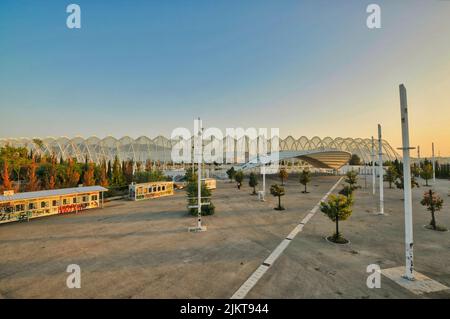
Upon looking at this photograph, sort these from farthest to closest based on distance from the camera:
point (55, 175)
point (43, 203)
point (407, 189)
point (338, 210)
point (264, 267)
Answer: point (55, 175)
point (43, 203)
point (338, 210)
point (264, 267)
point (407, 189)

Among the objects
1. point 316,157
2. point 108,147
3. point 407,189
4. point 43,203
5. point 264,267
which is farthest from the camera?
point 108,147

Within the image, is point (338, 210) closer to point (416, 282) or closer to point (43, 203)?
point (416, 282)

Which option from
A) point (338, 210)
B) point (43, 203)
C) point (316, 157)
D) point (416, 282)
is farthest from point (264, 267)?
point (316, 157)

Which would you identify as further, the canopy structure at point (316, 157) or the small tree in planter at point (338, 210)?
the canopy structure at point (316, 157)

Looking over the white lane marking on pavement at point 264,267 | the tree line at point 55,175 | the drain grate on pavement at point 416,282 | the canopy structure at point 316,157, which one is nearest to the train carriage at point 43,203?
the tree line at point 55,175

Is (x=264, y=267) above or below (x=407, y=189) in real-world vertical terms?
below

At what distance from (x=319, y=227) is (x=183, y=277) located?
1181 cm

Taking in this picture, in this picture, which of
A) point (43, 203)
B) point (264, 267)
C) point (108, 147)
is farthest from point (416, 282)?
point (108, 147)

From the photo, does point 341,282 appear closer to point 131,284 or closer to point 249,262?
point 249,262

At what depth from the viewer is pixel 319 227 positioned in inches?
619

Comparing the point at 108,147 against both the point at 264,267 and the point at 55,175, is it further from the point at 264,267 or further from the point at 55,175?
the point at 264,267

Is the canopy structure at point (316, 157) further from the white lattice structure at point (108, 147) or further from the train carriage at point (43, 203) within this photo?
the train carriage at point (43, 203)

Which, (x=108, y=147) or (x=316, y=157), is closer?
(x=316, y=157)

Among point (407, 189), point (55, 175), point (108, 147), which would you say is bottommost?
point (55, 175)
